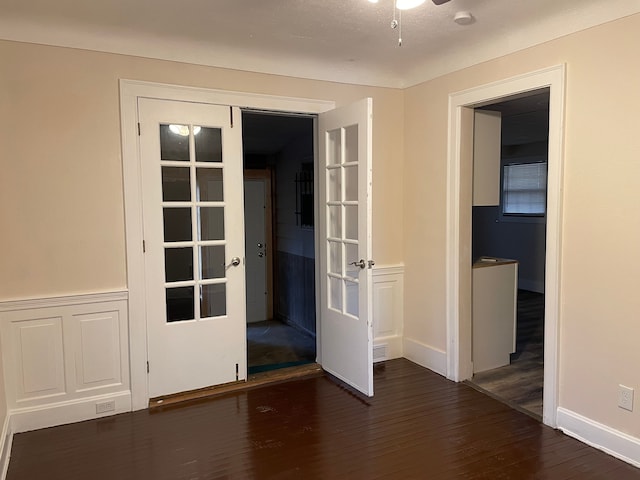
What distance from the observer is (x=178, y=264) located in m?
3.35

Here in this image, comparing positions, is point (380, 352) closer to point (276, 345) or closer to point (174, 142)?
point (276, 345)

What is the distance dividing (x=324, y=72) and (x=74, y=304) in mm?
2526

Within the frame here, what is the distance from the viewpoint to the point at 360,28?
293cm

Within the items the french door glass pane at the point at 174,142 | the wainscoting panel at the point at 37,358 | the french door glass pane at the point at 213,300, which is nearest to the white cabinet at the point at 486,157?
the french door glass pane at the point at 213,300

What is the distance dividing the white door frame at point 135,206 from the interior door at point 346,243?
1.02 metres

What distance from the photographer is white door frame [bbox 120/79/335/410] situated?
10.2 feet

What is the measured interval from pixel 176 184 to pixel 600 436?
3123 millimetres

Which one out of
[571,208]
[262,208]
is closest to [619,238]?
[571,208]

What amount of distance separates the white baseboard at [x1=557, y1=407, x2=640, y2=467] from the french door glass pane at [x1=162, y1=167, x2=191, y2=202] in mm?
2870

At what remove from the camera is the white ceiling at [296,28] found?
2576 millimetres

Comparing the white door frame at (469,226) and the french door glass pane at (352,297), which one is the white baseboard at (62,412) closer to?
the french door glass pane at (352,297)

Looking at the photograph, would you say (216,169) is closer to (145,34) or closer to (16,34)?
(145,34)

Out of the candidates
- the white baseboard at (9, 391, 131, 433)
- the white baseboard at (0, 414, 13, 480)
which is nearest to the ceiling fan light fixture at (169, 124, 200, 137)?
the white baseboard at (9, 391, 131, 433)

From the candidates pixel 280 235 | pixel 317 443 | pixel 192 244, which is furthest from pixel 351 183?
pixel 280 235
